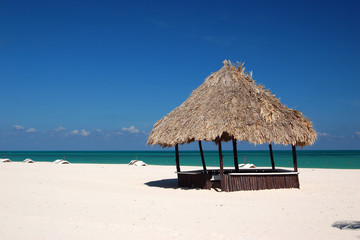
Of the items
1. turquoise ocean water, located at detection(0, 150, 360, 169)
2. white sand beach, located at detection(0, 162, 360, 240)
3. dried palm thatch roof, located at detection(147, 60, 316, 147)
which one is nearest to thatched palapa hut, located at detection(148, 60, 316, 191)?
dried palm thatch roof, located at detection(147, 60, 316, 147)

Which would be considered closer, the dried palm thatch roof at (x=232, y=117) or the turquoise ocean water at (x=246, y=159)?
the dried palm thatch roof at (x=232, y=117)

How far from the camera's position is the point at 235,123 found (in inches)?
460

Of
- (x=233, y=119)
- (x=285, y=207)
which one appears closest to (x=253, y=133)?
(x=233, y=119)

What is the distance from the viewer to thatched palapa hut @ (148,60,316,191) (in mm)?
11758

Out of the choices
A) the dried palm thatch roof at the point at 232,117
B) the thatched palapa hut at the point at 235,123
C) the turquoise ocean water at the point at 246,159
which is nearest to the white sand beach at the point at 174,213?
the thatched palapa hut at the point at 235,123

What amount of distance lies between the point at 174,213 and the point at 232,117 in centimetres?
451

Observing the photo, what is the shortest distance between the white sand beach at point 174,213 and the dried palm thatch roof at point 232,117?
184cm

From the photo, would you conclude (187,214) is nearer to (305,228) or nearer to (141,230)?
(141,230)

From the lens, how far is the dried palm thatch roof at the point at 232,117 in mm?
11711

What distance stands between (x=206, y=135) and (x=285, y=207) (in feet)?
11.5

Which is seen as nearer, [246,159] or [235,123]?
[235,123]

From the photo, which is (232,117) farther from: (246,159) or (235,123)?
(246,159)

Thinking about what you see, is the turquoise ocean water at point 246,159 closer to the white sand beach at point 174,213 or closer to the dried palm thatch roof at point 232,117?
the dried palm thatch roof at point 232,117

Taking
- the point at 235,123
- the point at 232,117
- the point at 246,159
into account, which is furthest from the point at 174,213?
the point at 246,159
